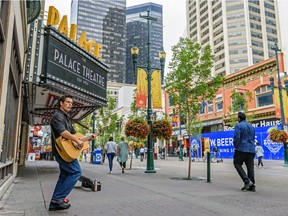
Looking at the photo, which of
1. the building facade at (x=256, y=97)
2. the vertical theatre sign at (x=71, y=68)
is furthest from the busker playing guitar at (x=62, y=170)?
the building facade at (x=256, y=97)

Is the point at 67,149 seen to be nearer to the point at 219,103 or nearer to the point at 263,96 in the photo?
the point at 263,96

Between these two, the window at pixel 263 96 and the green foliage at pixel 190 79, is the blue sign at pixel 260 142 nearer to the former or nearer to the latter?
the window at pixel 263 96

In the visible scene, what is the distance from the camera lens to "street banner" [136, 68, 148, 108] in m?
14.4

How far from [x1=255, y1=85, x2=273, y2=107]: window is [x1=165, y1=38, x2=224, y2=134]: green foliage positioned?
2165 cm

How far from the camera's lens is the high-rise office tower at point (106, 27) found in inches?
6358

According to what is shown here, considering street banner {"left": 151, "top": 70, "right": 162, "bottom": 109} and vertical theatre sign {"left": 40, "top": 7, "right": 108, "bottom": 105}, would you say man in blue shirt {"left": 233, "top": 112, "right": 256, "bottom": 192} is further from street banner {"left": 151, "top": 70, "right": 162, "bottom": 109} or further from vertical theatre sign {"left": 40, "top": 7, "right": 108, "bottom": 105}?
street banner {"left": 151, "top": 70, "right": 162, "bottom": 109}

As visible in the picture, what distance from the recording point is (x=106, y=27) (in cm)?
16788

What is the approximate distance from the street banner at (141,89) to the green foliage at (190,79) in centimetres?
305

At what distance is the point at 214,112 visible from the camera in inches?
1483

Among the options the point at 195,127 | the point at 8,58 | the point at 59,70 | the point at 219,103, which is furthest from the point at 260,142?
the point at 8,58

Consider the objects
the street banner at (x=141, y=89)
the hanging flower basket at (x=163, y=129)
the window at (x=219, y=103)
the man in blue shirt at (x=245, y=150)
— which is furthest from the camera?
the window at (x=219, y=103)

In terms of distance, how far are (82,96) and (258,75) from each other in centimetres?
2571

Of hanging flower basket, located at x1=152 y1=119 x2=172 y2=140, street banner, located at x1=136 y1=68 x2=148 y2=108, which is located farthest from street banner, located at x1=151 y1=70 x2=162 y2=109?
hanging flower basket, located at x1=152 y1=119 x2=172 y2=140

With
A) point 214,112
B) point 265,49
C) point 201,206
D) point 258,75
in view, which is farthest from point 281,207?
point 265,49
